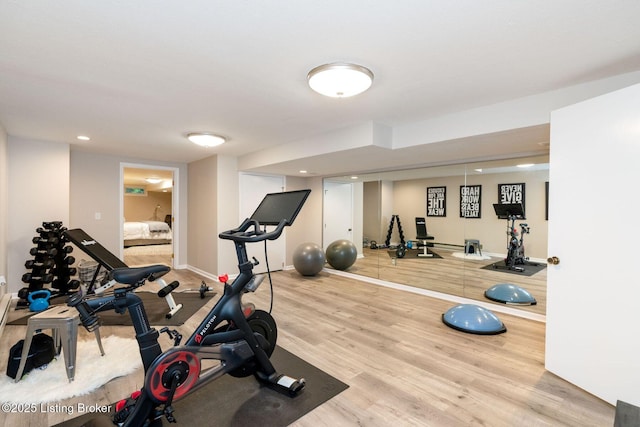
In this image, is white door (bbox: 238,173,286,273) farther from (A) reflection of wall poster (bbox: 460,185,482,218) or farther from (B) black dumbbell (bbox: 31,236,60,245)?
(A) reflection of wall poster (bbox: 460,185,482,218)

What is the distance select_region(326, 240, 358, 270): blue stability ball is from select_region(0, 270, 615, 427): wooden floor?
5.88ft

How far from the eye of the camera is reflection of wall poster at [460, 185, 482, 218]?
14.3 feet

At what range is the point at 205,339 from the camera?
186 centimetres

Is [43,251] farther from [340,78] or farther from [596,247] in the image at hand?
[596,247]

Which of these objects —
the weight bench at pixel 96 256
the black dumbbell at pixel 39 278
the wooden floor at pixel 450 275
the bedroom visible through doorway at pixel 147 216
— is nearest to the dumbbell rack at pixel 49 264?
the black dumbbell at pixel 39 278

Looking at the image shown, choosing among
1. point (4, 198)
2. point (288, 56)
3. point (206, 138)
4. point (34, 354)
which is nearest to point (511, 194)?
point (288, 56)

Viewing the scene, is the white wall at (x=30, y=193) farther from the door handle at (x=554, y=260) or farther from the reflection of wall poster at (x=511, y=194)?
the reflection of wall poster at (x=511, y=194)

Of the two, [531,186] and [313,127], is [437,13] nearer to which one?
[313,127]

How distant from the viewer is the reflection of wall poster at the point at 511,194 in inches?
154

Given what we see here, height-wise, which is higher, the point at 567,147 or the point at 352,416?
the point at 567,147

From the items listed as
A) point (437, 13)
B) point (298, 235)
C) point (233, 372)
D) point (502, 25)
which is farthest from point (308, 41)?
point (298, 235)

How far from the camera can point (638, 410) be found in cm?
178

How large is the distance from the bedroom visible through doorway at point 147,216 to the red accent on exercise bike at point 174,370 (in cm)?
481

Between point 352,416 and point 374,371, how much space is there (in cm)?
57
